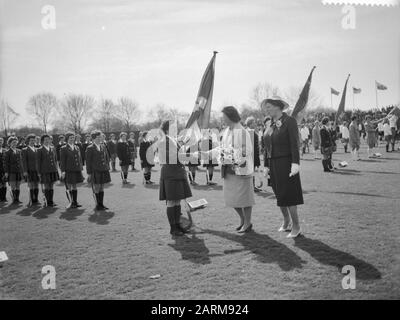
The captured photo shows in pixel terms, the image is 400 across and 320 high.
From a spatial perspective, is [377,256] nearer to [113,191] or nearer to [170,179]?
[170,179]

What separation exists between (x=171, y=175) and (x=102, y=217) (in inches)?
131

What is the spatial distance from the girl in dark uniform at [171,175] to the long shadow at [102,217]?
233cm

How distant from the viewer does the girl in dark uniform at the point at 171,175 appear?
7121 millimetres

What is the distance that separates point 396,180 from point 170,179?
8.89m

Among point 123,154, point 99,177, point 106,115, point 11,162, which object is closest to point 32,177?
point 11,162

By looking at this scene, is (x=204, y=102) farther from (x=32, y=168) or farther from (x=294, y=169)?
(x=32, y=168)

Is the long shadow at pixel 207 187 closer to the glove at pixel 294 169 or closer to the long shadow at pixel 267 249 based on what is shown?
the long shadow at pixel 267 249

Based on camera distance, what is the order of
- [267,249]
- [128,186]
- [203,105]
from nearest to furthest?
[267,249] → [203,105] → [128,186]

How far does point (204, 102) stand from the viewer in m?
9.05

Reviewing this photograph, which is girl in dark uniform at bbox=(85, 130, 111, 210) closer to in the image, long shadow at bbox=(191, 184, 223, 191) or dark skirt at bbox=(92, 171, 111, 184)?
dark skirt at bbox=(92, 171, 111, 184)

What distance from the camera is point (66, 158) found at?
11.1 meters

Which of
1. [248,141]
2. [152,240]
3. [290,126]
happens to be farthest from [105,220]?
[290,126]

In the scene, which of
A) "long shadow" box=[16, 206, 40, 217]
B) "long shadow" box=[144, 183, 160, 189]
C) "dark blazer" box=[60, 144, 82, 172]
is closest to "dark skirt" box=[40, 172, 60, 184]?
"dark blazer" box=[60, 144, 82, 172]

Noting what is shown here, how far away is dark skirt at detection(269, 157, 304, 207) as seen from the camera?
618 cm
